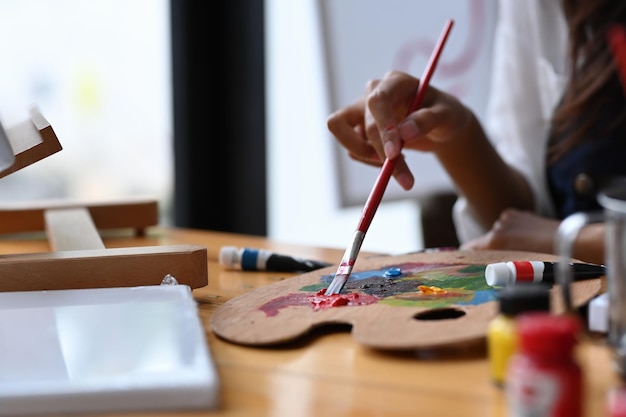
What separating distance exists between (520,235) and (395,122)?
28 cm

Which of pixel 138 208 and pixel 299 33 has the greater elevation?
pixel 299 33

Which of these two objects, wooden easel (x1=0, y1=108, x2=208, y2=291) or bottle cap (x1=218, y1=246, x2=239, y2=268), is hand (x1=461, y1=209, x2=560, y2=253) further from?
wooden easel (x1=0, y1=108, x2=208, y2=291)

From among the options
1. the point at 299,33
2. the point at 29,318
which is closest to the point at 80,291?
the point at 29,318

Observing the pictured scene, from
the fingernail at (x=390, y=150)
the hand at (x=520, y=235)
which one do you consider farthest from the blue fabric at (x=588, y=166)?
the fingernail at (x=390, y=150)

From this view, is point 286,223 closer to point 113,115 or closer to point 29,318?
point 113,115

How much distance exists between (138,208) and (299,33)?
37.2 inches

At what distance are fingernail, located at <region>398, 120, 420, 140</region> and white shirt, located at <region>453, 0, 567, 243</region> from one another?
51cm

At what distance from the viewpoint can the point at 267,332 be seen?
1.75ft

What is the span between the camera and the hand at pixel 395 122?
2.65ft

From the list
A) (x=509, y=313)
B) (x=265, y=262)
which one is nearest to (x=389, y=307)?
(x=509, y=313)

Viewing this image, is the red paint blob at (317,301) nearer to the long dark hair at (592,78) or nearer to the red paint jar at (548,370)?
the red paint jar at (548,370)

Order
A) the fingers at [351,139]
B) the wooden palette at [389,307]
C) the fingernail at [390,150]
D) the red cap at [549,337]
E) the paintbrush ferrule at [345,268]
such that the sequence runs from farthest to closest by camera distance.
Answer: the fingers at [351,139] < the fingernail at [390,150] < the paintbrush ferrule at [345,268] < the wooden palette at [389,307] < the red cap at [549,337]

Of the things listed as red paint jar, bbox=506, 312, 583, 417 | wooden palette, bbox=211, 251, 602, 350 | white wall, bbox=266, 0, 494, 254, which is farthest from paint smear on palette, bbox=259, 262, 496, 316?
white wall, bbox=266, 0, 494, 254

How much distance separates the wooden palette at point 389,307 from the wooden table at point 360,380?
0.01 m
